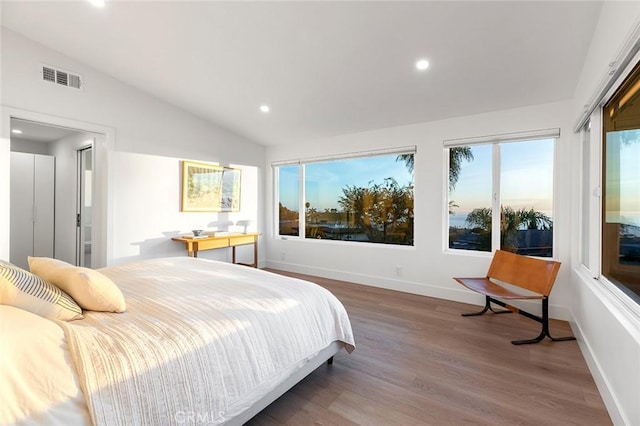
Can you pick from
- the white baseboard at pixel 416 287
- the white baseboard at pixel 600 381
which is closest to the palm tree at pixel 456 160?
the white baseboard at pixel 416 287

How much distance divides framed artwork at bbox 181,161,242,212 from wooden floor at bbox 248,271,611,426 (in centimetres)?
284

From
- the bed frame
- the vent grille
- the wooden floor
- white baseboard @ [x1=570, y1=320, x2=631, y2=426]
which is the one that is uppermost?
the vent grille

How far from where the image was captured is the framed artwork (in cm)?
415

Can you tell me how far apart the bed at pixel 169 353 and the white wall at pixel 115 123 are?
6.70ft

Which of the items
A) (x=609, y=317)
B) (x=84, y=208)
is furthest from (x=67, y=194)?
(x=609, y=317)

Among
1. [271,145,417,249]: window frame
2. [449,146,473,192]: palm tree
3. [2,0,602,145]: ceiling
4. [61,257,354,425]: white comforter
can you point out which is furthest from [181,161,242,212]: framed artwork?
[449,146,473,192]: palm tree

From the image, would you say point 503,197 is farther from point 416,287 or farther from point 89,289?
point 89,289

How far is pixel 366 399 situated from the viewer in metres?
1.73

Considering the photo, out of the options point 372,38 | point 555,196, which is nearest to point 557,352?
point 555,196

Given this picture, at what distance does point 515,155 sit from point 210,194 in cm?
410

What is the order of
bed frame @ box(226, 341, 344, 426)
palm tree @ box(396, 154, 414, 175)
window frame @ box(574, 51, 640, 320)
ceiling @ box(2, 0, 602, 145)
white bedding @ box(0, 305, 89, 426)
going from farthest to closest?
palm tree @ box(396, 154, 414, 175)
ceiling @ box(2, 0, 602, 145)
window frame @ box(574, 51, 640, 320)
bed frame @ box(226, 341, 344, 426)
white bedding @ box(0, 305, 89, 426)

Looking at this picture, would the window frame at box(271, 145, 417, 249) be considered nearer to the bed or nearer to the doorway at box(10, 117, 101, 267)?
the bed

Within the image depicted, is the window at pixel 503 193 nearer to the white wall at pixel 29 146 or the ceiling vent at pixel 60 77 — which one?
the ceiling vent at pixel 60 77

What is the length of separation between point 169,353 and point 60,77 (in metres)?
3.50
